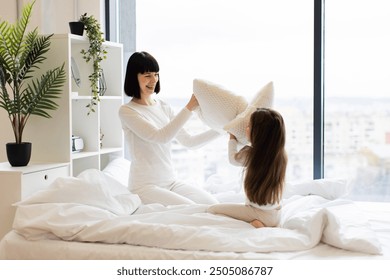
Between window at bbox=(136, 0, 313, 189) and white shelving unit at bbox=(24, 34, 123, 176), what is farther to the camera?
window at bbox=(136, 0, 313, 189)

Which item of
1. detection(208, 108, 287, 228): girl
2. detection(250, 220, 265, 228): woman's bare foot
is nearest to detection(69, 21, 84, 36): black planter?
detection(208, 108, 287, 228): girl

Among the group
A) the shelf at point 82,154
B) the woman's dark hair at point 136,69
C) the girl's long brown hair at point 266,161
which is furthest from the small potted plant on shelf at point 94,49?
the girl's long brown hair at point 266,161

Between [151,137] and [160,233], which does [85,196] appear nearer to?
[160,233]

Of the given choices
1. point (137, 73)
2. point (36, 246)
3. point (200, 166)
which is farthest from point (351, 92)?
point (36, 246)

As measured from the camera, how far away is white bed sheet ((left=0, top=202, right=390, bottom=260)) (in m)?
2.15

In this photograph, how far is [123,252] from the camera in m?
2.25

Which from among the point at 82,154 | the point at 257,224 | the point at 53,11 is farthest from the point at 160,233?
the point at 53,11

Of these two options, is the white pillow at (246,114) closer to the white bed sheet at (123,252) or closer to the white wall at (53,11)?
the white bed sheet at (123,252)

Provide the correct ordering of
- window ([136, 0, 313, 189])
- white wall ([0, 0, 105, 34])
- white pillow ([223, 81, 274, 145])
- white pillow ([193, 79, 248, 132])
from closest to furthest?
white pillow ([223, 81, 274, 145]) → white pillow ([193, 79, 248, 132]) → window ([136, 0, 313, 189]) → white wall ([0, 0, 105, 34])

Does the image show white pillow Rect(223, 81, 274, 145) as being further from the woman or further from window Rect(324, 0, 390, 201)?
window Rect(324, 0, 390, 201)

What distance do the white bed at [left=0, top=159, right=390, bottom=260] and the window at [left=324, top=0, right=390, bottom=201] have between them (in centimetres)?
123

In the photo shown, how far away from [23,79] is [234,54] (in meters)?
1.48

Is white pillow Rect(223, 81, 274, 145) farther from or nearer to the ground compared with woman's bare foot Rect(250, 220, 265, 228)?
farther from the ground

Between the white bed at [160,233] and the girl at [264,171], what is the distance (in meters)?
0.08
